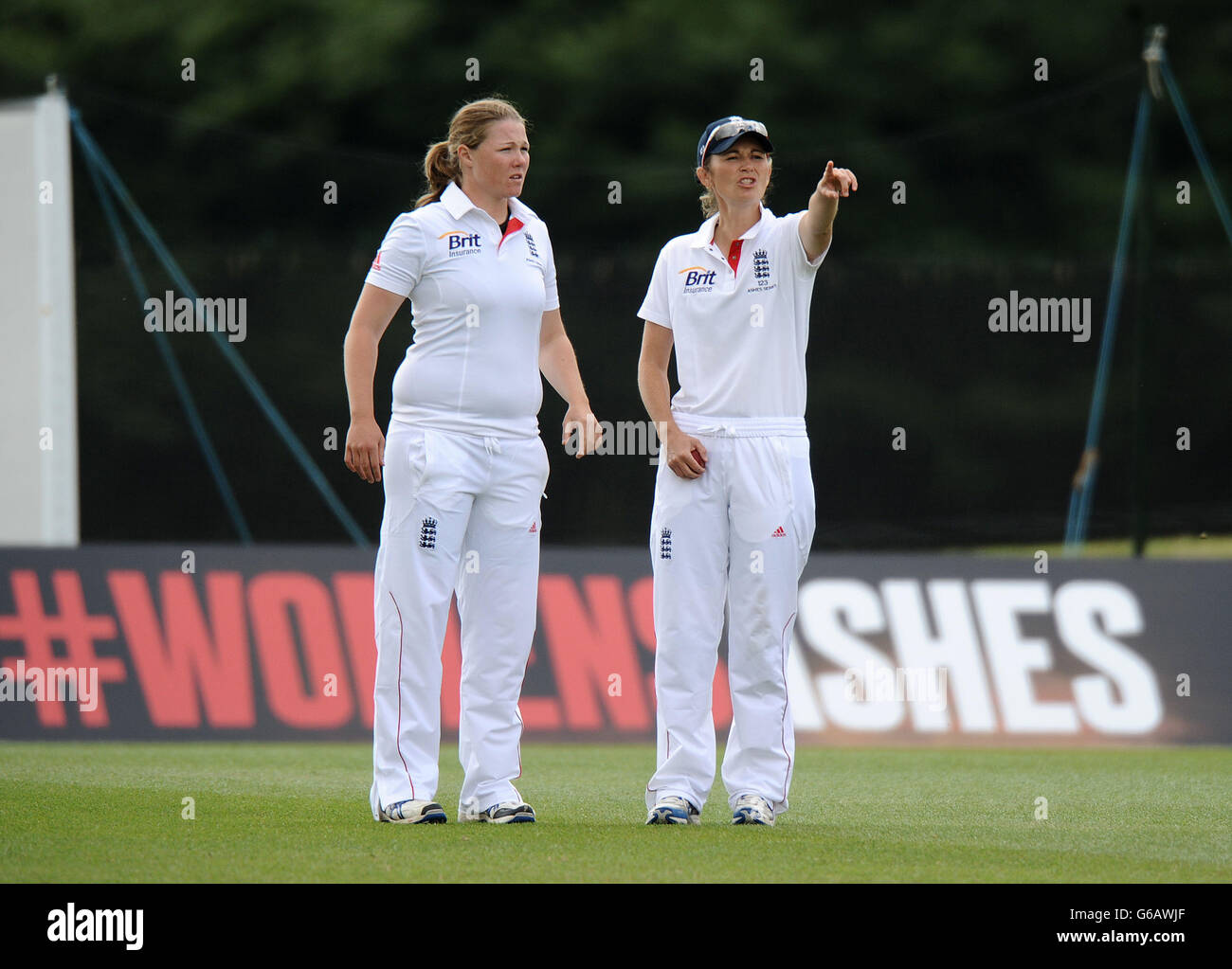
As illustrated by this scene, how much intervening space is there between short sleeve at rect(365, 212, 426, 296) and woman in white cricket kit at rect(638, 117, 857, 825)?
30.7 inches

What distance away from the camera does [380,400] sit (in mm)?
9414

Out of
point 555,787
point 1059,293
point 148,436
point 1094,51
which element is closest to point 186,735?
point 148,436

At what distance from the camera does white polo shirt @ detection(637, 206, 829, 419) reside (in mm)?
5441

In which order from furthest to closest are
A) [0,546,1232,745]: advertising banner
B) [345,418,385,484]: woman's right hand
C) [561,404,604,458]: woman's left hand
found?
[0,546,1232,745]: advertising banner
[561,404,604,458]: woman's left hand
[345,418,385,484]: woman's right hand

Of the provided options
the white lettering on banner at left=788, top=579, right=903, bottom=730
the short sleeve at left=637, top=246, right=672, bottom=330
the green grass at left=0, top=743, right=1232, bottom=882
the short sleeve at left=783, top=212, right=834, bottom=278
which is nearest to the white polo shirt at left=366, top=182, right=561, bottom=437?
the short sleeve at left=637, top=246, right=672, bottom=330

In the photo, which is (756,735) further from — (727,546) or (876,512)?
(876,512)

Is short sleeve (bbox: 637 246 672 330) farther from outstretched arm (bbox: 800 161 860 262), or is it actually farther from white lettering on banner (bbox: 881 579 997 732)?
white lettering on banner (bbox: 881 579 997 732)

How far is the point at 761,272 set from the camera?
5.46 meters

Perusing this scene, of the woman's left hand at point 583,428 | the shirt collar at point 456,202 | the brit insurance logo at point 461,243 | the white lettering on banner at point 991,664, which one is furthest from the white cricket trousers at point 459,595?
the white lettering on banner at point 991,664

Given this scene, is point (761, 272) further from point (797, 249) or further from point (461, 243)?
point (461, 243)

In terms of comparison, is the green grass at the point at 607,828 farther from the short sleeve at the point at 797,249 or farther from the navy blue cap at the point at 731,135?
the navy blue cap at the point at 731,135

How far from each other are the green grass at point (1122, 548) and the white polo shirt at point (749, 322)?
431 cm

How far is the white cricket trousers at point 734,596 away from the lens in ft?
Result: 17.8

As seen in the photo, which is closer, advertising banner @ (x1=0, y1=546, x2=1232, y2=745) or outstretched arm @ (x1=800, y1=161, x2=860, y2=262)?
outstretched arm @ (x1=800, y1=161, x2=860, y2=262)
